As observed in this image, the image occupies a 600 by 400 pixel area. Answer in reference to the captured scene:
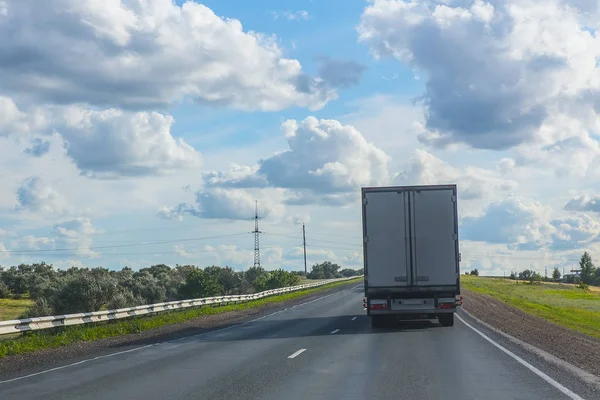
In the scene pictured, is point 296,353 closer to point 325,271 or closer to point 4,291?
point 4,291

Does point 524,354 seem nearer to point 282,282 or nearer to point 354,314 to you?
point 354,314

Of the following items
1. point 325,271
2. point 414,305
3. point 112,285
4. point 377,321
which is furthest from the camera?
point 325,271

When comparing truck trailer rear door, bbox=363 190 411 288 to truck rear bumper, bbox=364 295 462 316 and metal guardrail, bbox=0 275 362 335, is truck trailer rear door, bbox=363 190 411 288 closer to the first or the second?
truck rear bumper, bbox=364 295 462 316

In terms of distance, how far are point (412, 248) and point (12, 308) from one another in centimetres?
3554

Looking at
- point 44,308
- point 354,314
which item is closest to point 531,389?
point 354,314

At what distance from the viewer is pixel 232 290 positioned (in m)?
90.2

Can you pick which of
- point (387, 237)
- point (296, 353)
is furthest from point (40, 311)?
point (296, 353)

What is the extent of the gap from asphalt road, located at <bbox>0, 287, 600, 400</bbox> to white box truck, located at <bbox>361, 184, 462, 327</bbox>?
2200 millimetres

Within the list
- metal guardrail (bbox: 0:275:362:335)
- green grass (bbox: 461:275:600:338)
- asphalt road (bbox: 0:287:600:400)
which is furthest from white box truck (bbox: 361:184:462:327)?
metal guardrail (bbox: 0:275:362:335)

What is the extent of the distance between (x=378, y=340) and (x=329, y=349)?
2.64 metres

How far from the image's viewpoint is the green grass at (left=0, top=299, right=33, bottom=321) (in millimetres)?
43031

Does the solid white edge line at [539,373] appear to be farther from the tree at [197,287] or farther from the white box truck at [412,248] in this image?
the tree at [197,287]

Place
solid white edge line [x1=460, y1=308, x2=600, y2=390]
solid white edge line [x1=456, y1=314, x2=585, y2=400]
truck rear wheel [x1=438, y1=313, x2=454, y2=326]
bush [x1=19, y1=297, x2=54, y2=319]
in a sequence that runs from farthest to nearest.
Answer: bush [x1=19, y1=297, x2=54, y2=319]
truck rear wheel [x1=438, y1=313, x2=454, y2=326]
solid white edge line [x1=460, y1=308, x2=600, y2=390]
solid white edge line [x1=456, y1=314, x2=585, y2=400]

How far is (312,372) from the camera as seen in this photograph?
45.1 feet
